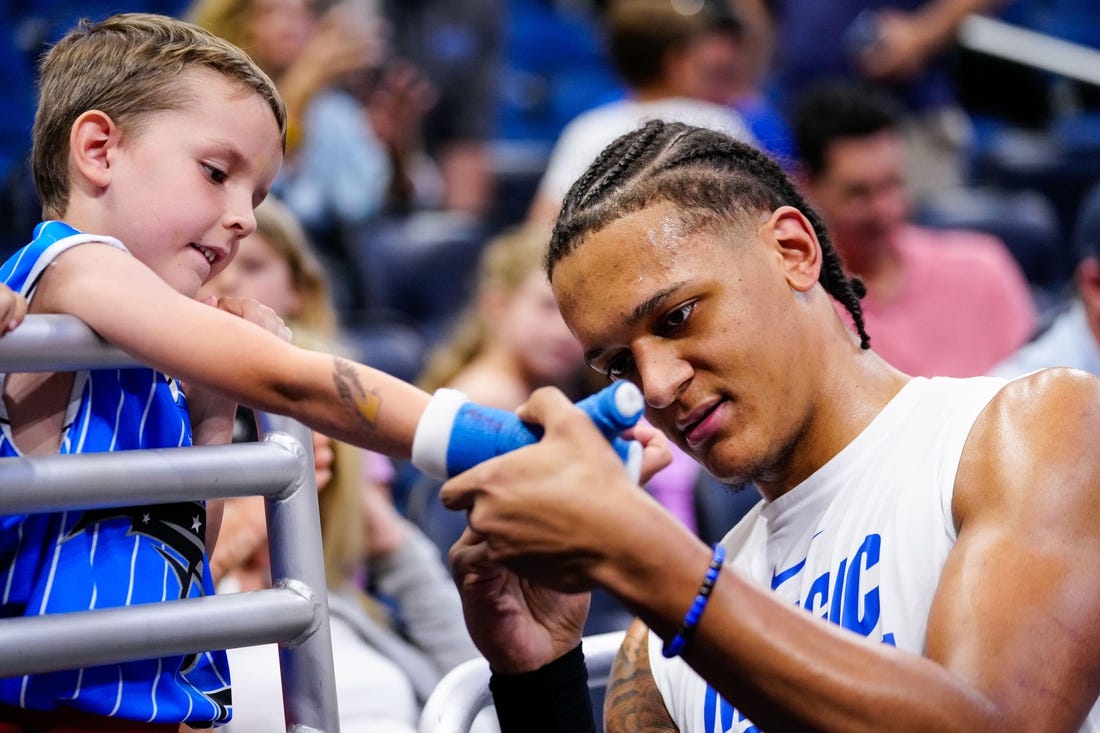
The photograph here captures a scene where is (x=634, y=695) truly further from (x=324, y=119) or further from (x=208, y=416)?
(x=324, y=119)

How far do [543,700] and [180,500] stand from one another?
599 mm

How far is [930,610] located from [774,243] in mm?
551

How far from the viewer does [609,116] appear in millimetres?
3941

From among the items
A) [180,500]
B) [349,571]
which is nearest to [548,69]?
[349,571]

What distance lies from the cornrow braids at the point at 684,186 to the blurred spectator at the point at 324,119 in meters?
2.38

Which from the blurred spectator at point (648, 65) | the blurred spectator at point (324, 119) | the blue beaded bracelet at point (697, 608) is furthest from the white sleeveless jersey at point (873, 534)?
the blurred spectator at point (324, 119)

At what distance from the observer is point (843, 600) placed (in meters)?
1.61

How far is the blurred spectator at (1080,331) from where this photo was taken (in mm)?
3230

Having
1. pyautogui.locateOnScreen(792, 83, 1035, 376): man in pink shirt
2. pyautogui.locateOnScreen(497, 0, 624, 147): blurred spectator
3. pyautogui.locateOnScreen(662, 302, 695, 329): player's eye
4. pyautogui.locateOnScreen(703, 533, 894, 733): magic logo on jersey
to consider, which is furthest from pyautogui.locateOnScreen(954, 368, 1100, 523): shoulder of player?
pyautogui.locateOnScreen(497, 0, 624, 147): blurred spectator

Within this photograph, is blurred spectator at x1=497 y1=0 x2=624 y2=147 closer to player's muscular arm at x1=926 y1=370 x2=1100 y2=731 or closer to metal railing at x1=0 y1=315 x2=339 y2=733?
player's muscular arm at x1=926 y1=370 x2=1100 y2=731

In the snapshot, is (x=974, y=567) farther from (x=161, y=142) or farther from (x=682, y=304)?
(x=161, y=142)

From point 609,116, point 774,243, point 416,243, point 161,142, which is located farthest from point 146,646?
point 416,243

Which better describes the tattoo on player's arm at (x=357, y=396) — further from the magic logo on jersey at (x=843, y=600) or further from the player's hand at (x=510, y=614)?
the magic logo on jersey at (x=843, y=600)

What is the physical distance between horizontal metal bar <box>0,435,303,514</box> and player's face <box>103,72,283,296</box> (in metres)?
0.25
